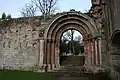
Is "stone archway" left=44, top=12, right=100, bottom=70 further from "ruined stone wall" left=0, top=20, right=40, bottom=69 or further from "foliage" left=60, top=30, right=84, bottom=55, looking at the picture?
"foliage" left=60, top=30, right=84, bottom=55

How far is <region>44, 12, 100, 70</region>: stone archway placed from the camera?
47.6ft

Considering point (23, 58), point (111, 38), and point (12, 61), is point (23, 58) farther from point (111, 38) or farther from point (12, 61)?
point (111, 38)

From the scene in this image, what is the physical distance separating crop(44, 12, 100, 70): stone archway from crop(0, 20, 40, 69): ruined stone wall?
1.29 metres

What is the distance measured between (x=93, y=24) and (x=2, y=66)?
9.21m

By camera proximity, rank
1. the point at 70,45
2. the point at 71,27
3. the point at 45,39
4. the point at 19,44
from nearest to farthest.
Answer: the point at 45,39 → the point at 71,27 → the point at 19,44 → the point at 70,45

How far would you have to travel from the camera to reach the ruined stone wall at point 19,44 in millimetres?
15492

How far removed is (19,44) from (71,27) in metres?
5.01

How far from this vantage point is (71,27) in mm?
15484

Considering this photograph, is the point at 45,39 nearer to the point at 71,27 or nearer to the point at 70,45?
the point at 71,27

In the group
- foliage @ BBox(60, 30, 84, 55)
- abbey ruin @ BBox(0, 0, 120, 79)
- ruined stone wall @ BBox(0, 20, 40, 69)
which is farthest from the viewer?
foliage @ BBox(60, 30, 84, 55)

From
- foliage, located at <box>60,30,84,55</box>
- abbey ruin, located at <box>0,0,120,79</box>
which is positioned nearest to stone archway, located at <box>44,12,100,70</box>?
abbey ruin, located at <box>0,0,120,79</box>

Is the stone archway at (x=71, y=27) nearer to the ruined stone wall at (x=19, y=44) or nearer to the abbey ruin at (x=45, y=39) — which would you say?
the abbey ruin at (x=45, y=39)

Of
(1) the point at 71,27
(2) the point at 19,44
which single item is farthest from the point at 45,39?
(2) the point at 19,44

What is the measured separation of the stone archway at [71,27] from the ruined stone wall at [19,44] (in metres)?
1.29
